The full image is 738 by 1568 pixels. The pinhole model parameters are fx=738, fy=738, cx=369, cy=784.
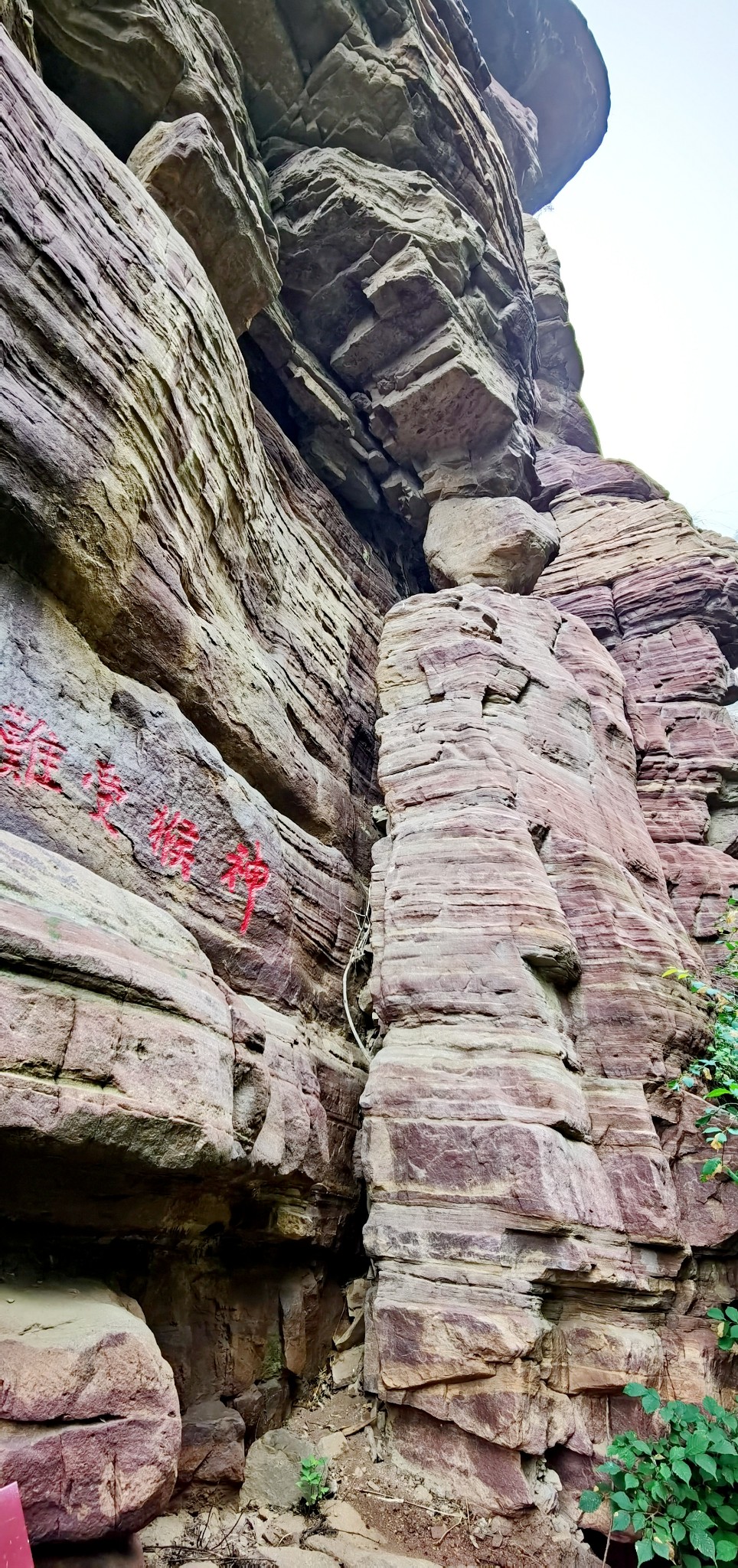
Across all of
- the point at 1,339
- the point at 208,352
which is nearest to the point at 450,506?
the point at 208,352

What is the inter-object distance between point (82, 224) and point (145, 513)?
196cm

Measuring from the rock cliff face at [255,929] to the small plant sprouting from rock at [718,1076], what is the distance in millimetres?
286

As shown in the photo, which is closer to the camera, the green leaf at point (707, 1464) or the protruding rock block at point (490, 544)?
the green leaf at point (707, 1464)

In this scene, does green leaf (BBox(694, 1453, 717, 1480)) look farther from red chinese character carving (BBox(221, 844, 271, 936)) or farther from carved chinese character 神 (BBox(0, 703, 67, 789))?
carved chinese character 神 (BBox(0, 703, 67, 789))

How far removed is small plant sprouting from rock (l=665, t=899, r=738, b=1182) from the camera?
514 cm

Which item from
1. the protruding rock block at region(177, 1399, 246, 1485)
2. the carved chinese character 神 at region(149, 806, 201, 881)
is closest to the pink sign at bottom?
the protruding rock block at region(177, 1399, 246, 1485)

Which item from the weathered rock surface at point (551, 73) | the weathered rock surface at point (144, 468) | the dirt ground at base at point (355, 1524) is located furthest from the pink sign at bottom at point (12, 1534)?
the weathered rock surface at point (551, 73)

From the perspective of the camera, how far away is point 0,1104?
2.95 meters

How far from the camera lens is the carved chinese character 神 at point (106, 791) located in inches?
189

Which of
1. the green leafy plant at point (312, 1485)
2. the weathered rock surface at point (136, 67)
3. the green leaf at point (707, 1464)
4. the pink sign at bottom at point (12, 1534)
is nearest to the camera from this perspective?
the pink sign at bottom at point (12, 1534)

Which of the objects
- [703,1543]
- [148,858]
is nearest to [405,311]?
[148,858]

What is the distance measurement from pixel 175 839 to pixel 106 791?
72 centimetres

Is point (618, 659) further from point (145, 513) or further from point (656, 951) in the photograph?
point (145, 513)

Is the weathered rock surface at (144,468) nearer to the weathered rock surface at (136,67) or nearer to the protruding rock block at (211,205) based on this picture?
the protruding rock block at (211,205)
